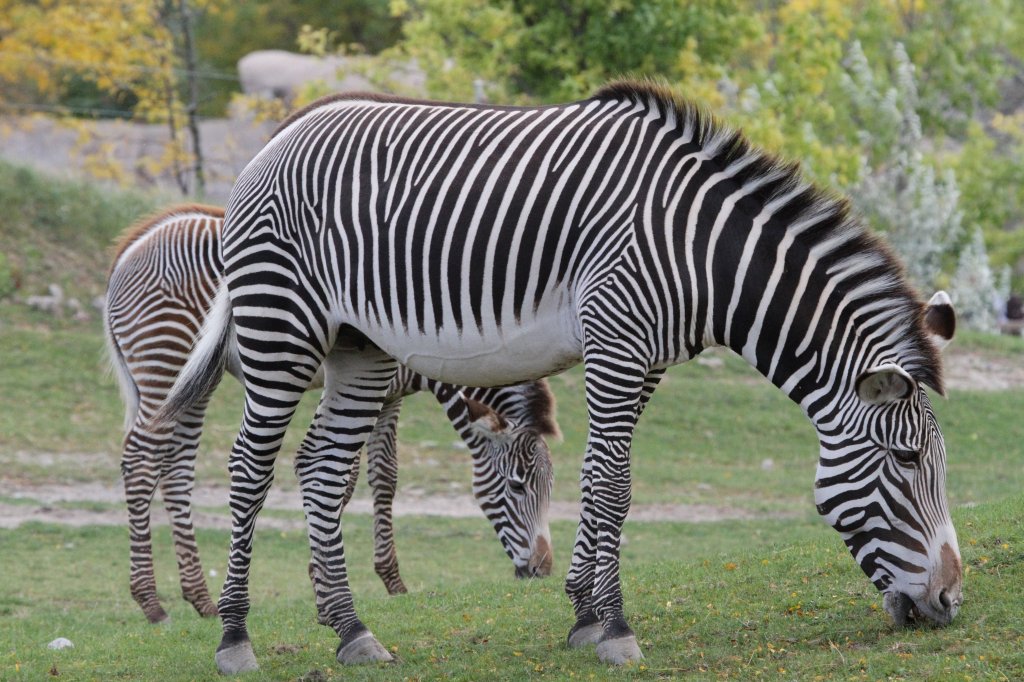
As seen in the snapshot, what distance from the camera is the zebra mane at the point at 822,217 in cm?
542

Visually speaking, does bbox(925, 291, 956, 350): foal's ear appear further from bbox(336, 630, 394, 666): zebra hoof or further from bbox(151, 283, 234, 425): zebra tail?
bbox(151, 283, 234, 425): zebra tail

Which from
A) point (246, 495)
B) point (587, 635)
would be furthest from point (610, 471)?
point (246, 495)

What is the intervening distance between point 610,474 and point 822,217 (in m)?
1.59

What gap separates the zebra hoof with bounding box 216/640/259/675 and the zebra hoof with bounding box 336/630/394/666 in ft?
1.57

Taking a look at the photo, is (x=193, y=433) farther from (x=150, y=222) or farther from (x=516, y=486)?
(x=516, y=486)

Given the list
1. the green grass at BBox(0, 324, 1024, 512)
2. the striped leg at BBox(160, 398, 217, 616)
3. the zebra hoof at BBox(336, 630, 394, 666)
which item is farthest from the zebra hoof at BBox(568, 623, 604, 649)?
the green grass at BBox(0, 324, 1024, 512)

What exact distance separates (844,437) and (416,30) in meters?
17.1

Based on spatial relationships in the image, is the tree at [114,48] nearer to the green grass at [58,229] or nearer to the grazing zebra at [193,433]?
the green grass at [58,229]

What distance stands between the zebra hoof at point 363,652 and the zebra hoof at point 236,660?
0.48 meters

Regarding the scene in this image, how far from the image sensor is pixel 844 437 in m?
5.47

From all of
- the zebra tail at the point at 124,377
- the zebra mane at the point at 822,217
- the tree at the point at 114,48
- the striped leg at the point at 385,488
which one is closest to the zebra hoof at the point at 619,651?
the zebra mane at the point at 822,217

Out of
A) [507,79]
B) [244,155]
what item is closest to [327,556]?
[507,79]

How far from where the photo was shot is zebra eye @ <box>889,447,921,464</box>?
5366 millimetres

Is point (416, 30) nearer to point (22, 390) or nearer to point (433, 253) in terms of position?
point (22, 390)
